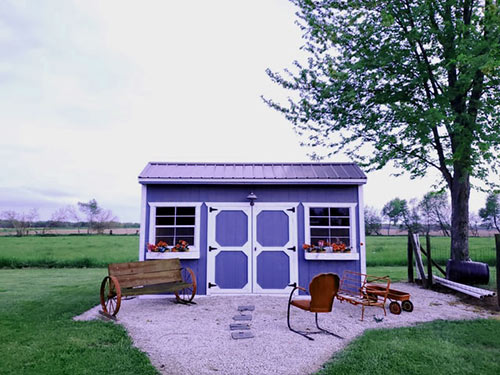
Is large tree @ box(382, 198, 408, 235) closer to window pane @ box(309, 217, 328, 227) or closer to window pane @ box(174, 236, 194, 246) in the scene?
window pane @ box(309, 217, 328, 227)

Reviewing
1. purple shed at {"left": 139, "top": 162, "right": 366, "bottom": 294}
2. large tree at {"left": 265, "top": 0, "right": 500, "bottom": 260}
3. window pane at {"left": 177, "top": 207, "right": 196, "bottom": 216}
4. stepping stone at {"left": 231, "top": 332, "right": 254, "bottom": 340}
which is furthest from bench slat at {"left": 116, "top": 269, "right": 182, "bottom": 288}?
large tree at {"left": 265, "top": 0, "right": 500, "bottom": 260}

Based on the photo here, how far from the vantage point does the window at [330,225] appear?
22.9 feet

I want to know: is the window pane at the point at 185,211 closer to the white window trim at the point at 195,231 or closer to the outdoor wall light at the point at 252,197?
the white window trim at the point at 195,231

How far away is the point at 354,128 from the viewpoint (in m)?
9.20

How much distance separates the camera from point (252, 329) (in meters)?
4.55

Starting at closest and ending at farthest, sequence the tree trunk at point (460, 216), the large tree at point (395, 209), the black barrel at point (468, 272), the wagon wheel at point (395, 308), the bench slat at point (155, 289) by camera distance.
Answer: the bench slat at point (155, 289) < the wagon wheel at point (395, 308) < the black barrel at point (468, 272) < the tree trunk at point (460, 216) < the large tree at point (395, 209)

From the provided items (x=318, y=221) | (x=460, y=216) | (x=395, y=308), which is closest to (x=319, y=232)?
(x=318, y=221)

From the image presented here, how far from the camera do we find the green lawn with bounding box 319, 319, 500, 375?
125 inches

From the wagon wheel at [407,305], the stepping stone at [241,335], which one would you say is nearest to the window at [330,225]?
the wagon wheel at [407,305]

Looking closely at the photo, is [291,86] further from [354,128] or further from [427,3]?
[427,3]

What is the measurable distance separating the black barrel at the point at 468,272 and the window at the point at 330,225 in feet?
10.1

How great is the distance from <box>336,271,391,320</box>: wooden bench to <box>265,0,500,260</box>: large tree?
3212 millimetres

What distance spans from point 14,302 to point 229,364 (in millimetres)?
5705

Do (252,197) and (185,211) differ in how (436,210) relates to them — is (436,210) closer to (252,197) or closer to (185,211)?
(252,197)
